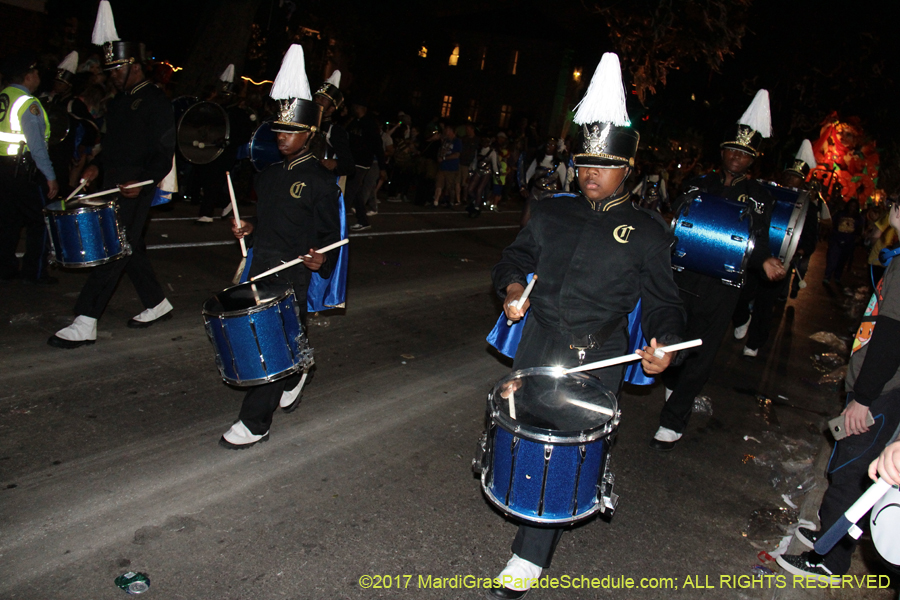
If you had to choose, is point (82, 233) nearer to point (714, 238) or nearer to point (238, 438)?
point (238, 438)

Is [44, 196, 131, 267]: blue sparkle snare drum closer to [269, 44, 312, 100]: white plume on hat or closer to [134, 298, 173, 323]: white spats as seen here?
[134, 298, 173, 323]: white spats

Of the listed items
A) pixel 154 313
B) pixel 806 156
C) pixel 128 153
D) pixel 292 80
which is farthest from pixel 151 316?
pixel 806 156

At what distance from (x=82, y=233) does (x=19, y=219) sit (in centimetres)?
225

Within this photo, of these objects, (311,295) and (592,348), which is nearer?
(592,348)

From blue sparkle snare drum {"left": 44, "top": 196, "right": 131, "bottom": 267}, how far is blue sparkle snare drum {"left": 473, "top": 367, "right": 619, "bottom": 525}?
3.71 meters

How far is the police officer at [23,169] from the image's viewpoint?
6559 mm

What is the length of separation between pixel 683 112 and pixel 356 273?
96.6ft

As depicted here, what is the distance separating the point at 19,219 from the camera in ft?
22.9

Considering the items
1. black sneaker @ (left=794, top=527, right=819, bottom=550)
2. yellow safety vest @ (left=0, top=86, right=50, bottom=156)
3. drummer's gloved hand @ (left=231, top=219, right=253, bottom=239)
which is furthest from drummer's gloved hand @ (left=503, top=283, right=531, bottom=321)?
yellow safety vest @ (left=0, top=86, right=50, bottom=156)

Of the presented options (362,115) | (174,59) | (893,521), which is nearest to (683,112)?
(174,59)

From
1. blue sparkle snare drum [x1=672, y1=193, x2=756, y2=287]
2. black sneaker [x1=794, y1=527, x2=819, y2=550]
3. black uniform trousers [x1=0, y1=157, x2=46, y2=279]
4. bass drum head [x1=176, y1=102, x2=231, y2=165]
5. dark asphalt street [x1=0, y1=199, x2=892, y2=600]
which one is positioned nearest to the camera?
dark asphalt street [x1=0, y1=199, x2=892, y2=600]

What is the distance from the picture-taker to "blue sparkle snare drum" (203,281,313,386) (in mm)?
3945

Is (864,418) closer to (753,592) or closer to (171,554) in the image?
(753,592)

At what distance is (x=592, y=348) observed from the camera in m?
3.39
